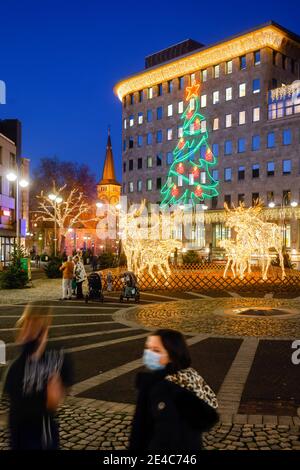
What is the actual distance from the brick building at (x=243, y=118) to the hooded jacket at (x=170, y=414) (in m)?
61.3

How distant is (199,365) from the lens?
381 inches

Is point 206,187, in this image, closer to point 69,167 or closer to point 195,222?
point 195,222

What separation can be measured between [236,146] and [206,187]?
743 centimetres

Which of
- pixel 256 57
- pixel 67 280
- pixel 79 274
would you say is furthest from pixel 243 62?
pixel 67 280

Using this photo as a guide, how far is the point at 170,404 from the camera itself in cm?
349

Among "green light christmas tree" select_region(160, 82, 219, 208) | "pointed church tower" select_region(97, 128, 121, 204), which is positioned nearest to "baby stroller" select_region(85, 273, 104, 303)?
"green light christmas tree" select_region(160, 82, 219, 208)

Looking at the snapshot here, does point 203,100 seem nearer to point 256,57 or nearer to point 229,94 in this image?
point 229,94

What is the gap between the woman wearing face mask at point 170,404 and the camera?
3.46 metres

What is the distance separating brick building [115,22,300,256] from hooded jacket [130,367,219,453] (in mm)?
61346

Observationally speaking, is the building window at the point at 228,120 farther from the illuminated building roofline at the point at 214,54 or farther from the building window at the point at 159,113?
the building window at the point at 159,113

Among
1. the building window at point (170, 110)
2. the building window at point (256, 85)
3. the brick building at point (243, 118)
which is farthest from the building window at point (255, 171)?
the building window at point (170, 110)

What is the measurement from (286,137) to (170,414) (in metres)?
64.4

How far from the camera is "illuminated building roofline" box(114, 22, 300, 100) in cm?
6544

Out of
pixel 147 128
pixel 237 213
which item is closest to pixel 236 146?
pixel 147 128
